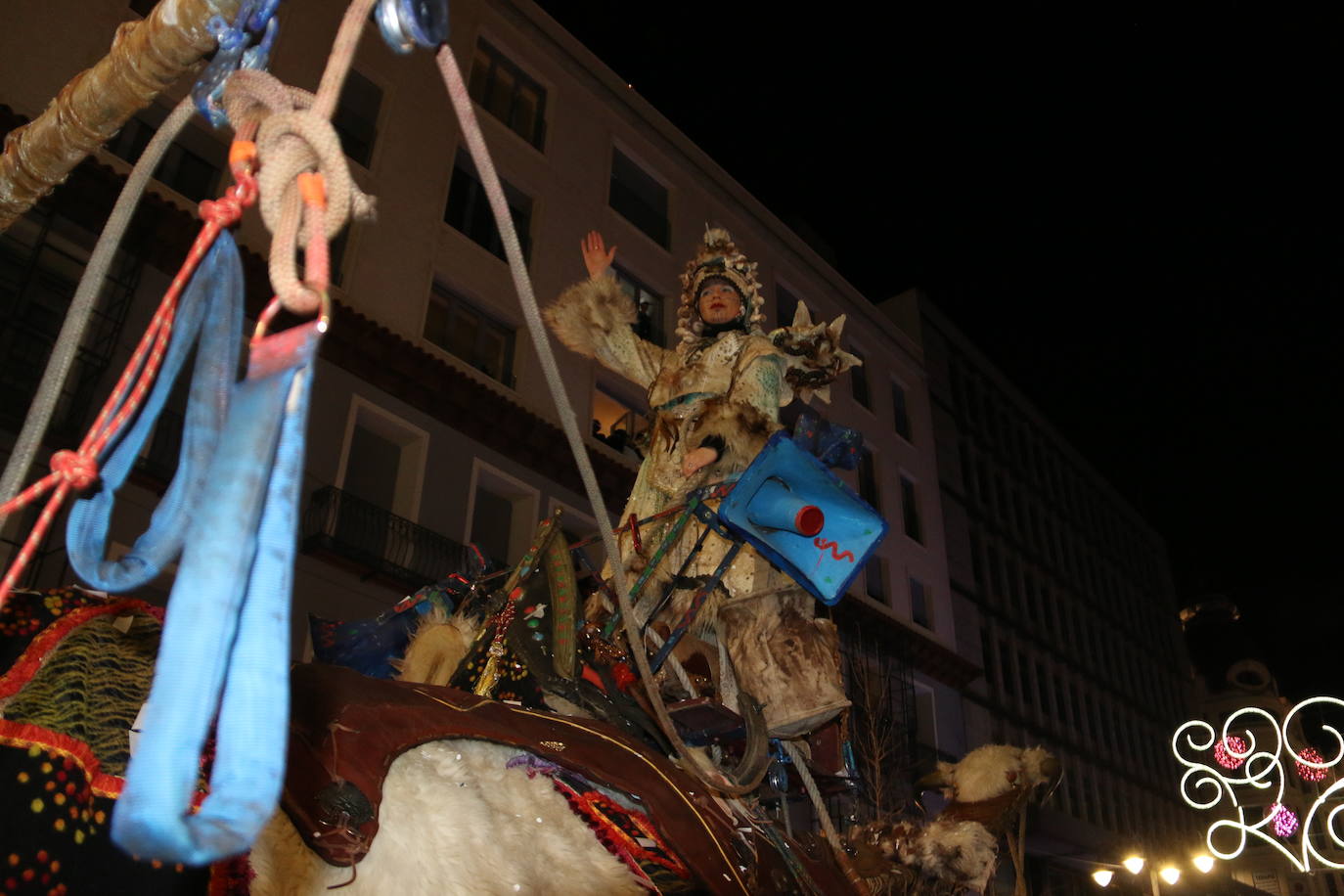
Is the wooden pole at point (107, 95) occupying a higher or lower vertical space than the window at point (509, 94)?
lower

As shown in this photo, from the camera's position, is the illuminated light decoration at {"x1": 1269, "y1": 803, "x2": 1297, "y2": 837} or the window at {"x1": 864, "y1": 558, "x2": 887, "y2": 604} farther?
the window at {"x1": 864, "y1": 558, "x2": 887, "y2": 604}

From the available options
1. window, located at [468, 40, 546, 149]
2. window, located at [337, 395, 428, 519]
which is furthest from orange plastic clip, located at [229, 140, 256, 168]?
window, located at [468, 40, 546, 149]

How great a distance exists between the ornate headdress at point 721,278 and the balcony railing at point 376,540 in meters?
9.12

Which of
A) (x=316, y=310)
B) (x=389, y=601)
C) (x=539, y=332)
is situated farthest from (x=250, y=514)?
(x=389, y=601)

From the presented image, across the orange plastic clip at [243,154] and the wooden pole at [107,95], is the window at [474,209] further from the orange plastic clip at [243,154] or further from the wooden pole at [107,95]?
the orange plastic clip at [243,154]

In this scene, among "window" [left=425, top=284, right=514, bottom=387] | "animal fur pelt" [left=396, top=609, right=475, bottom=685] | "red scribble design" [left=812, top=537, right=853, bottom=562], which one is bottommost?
"animal fur pelt" [left=396, top=609, right=475, bottom=685]

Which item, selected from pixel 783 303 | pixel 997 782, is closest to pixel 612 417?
pixel 783 303

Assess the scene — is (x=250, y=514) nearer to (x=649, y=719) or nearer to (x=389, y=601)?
(x=649, y=719)

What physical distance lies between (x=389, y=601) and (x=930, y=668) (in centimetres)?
1672

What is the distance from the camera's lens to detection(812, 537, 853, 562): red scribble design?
473 centimetres

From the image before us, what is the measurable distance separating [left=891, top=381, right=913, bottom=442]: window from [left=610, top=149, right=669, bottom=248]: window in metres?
10.4

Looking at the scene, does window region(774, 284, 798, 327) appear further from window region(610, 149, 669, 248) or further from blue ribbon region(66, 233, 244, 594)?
blue ribbon region(66, 233, 244, 594)

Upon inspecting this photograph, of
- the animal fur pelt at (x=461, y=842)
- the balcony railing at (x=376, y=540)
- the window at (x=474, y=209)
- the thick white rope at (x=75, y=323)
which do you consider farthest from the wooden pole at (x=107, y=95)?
the window at (x=474, y=209)

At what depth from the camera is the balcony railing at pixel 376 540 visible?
1462cm
